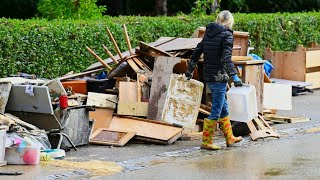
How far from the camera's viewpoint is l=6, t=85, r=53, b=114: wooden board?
11812 mm

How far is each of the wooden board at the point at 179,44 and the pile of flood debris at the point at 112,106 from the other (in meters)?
0.02

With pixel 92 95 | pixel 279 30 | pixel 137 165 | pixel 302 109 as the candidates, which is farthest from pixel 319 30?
pixel 137 165

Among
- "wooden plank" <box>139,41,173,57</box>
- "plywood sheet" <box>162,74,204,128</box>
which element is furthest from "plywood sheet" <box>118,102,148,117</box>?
"wooden plank" <box>139,41,173,57</box>

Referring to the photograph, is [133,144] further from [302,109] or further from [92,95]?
[302,109]

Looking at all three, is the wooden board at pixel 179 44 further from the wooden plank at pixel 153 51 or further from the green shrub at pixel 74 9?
the green shrub at pixel 74 9

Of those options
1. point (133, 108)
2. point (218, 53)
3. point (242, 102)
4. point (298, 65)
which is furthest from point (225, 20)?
point (298, 65)

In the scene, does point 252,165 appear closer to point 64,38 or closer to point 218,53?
point 218,53

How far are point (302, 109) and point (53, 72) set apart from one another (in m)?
4.75

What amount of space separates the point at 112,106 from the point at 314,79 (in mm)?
7850

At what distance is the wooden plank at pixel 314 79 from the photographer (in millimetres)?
19681

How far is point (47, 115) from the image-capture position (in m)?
11.9

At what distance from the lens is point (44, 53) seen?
1603 cm

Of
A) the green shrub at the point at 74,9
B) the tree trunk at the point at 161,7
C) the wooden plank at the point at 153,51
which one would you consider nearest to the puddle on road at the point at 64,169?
the wooden plank at the point at 153,51

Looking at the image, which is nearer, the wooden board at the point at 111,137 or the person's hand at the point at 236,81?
the person's hand at the point at 236,81
